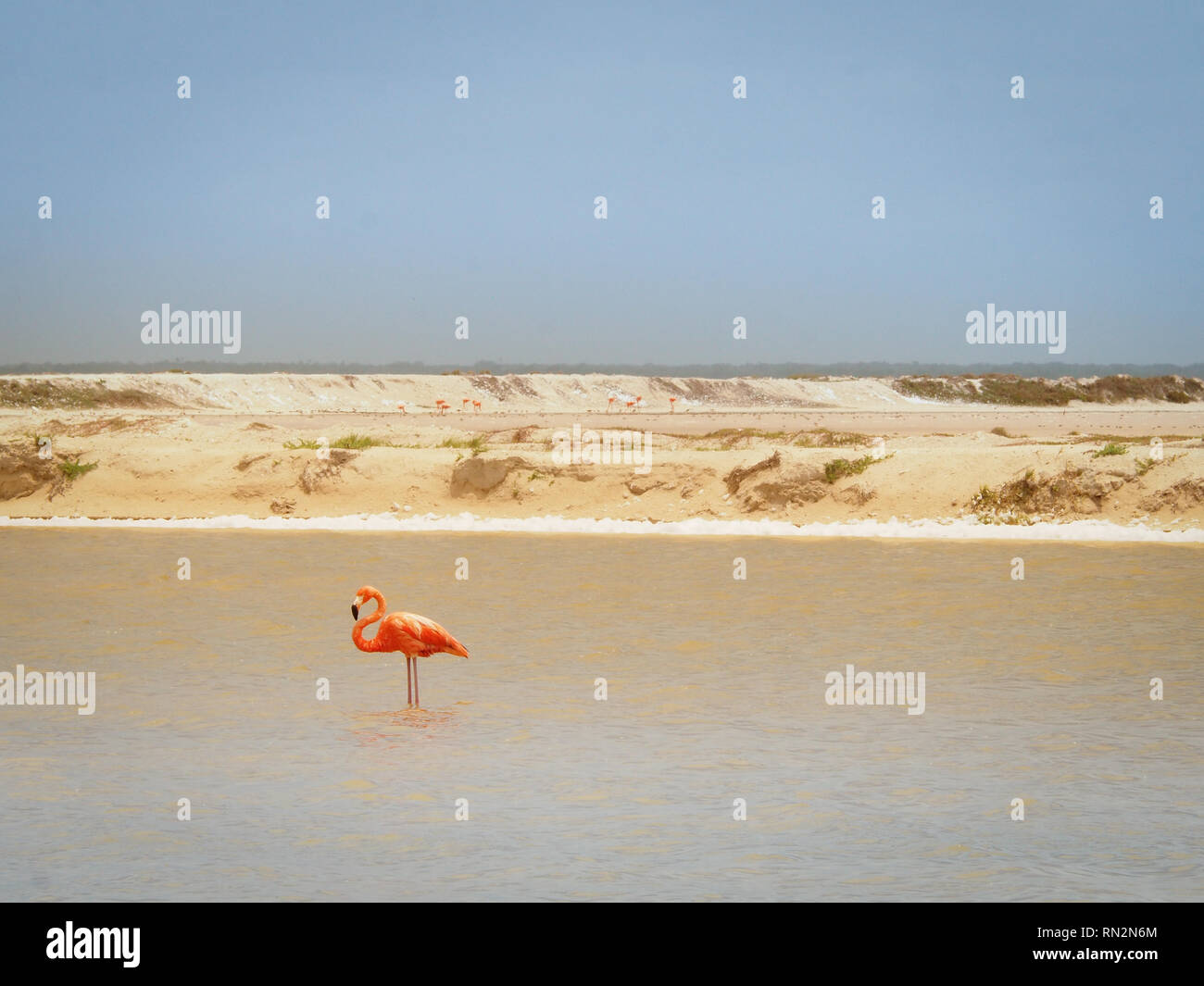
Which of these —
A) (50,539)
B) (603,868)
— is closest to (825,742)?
(603,868)

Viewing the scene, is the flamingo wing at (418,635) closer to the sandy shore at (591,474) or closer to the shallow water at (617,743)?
the shallow water at (617,743)

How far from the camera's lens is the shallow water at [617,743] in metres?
5.64

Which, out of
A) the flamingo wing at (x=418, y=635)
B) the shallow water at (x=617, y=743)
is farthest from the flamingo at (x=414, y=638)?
the shallow water at (x=617, y=743)

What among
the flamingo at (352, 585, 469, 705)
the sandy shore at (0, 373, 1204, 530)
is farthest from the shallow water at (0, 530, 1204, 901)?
the sandy shore at (0, 373, 1204, 530)

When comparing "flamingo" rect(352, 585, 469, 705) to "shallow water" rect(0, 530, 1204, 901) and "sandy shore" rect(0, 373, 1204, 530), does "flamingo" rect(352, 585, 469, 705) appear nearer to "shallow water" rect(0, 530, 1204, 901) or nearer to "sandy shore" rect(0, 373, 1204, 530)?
"shallow water" rect(0, 530, 1204, 901)

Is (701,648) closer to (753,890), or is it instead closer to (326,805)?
(326,805)

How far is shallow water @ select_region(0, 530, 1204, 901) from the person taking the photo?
5637mm

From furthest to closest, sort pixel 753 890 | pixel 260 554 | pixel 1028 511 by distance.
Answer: pixel 1028 511 → pixel 260 554 → pixel 753 890

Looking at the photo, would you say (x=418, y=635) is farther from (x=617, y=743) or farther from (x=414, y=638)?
(x=617, y=743)

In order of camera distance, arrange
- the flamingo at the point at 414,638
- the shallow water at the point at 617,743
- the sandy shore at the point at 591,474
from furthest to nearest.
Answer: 1. the sandy shore at the point at 591,474
2. the flamingo at the point at 414,638
3. the shallow water at the point at 617,743

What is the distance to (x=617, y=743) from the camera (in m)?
7.90

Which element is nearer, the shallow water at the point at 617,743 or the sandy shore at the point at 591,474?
the shallow water at the point at 617,743

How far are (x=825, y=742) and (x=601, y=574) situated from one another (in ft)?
25.6

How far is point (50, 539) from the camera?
66.2ft
